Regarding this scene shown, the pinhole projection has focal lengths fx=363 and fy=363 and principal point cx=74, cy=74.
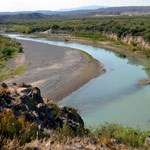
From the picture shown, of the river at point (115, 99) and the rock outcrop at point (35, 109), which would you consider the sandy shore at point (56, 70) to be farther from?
the rock outcrop at point (35, 109)

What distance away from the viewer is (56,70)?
45500mm

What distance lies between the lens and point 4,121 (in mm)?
7984

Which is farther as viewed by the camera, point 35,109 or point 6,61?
point 6,61

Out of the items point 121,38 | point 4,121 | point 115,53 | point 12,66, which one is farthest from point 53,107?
point 121,38

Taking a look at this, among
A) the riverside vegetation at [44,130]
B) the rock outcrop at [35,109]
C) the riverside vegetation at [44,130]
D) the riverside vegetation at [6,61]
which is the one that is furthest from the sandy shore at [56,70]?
the riverside vegetation at [44,130]

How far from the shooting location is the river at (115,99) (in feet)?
82.4

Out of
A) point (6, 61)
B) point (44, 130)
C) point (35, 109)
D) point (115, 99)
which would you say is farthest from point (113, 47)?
point (44, 130)

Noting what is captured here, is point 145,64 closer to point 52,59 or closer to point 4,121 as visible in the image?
point 52,59

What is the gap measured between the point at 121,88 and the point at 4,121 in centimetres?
2819

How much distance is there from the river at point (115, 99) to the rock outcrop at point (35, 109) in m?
7.93

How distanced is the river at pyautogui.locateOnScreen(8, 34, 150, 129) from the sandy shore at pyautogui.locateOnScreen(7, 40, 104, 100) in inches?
56.1

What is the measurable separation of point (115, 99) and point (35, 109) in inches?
697

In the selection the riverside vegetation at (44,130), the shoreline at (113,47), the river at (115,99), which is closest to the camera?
the riverside vegetation at (44,130)

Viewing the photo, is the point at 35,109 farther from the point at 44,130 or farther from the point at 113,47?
the point at 113,47
